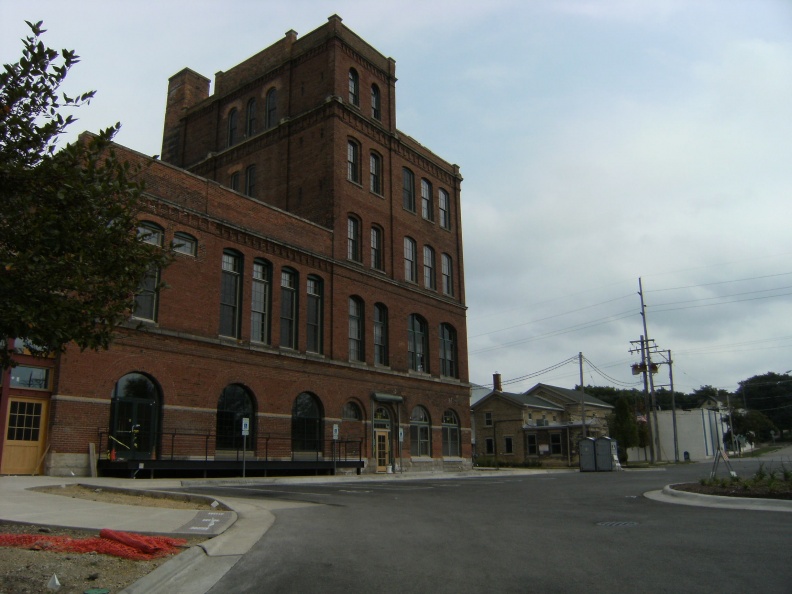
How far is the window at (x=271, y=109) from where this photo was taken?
37938 mm

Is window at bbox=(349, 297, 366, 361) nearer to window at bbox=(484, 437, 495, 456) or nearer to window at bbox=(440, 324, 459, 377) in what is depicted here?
→ window at bbox=(440, 324, 459, 377)

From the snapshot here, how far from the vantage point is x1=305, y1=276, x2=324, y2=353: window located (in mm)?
31438

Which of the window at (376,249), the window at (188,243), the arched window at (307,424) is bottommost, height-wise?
the arched window at (307,424)

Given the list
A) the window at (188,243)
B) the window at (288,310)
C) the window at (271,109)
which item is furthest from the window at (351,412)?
the window at (271,109)

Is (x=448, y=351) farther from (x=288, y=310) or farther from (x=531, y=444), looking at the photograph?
(x=531, y=444)

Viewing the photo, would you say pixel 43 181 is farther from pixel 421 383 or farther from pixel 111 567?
pixel 421 383

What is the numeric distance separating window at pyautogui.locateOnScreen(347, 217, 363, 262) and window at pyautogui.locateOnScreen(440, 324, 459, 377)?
863 centimetres

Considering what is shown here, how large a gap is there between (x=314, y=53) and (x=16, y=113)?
3185cm

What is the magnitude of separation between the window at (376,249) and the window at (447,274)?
607 centimetres

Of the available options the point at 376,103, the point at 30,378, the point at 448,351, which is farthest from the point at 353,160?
the point at 30,378

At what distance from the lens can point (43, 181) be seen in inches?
258

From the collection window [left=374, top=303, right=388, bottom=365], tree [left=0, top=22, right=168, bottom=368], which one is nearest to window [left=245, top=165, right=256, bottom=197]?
window [left=374, top=303, right=388, bottom=365]

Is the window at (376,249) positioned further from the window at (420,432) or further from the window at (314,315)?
the window at (420,432)

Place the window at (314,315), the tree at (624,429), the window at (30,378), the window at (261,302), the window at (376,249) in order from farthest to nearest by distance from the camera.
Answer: the tree at (624,429)
the window at (376,249)
the window at (314,315)
the window at (261,302)
the window at (30,378)
